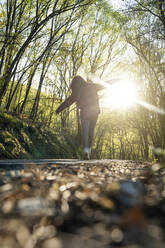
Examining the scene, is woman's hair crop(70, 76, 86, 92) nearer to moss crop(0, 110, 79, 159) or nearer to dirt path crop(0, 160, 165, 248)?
moss crop(0, 110, 79, 159)

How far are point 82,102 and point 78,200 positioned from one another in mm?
5535

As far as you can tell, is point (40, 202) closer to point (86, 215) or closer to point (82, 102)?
point (86, 215)

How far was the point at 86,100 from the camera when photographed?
6.78m

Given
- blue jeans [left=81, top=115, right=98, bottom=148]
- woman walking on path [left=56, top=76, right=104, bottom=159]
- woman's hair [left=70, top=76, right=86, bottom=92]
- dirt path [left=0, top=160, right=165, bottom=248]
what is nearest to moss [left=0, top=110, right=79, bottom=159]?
woman walking on path [left=56, top=76, right=104, bottom=159]

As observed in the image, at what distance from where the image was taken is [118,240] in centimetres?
84

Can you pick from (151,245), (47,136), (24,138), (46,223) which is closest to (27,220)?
(46,223)

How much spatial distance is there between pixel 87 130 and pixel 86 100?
0.91m

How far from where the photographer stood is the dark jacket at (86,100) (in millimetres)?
A: 6719

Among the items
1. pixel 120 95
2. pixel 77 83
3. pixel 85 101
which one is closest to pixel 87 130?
pixel 85 101

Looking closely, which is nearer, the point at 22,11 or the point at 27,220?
the point at 27,220

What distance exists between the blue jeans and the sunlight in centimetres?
112

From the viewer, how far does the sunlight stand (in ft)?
22.2

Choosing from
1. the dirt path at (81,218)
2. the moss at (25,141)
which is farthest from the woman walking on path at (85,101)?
the dirt path at (81,218)

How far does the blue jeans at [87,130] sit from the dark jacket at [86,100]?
0.15 metres
